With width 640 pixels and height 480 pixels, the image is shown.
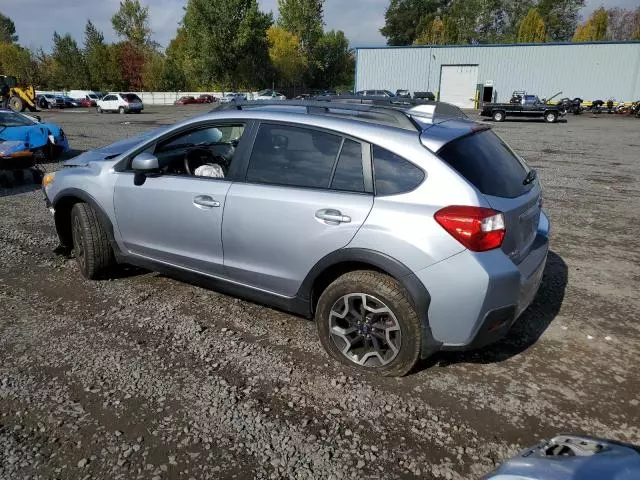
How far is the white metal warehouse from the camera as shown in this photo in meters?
43.5

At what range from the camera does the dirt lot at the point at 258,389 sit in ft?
8.14

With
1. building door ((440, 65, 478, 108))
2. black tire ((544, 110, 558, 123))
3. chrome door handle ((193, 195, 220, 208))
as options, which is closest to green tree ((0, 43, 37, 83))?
building door ((440, 65, 478, 108))

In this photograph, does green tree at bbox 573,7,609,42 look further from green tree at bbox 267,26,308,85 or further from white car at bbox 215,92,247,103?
white car at bbox 215,92,247,103

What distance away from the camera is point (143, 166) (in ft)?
12.5

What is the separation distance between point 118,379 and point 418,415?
1865 mm

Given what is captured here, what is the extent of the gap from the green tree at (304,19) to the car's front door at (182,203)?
77367 millimetres

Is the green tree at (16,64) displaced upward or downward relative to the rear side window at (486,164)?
upward

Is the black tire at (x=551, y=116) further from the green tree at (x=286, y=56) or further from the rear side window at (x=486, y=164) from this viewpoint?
the green tree at (x=286, y=56)

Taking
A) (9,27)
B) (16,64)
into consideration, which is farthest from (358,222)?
(9,27)

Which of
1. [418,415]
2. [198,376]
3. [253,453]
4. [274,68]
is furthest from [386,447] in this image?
[274,68]

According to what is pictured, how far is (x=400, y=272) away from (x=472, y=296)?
16.5 inches

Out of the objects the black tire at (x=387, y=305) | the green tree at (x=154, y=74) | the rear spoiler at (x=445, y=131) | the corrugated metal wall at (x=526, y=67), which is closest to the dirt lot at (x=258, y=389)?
the black tire at (x=387, y=305)

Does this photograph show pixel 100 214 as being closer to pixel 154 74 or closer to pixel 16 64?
pixel 154 74

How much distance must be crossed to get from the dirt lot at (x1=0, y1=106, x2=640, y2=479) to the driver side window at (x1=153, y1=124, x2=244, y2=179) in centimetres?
112
